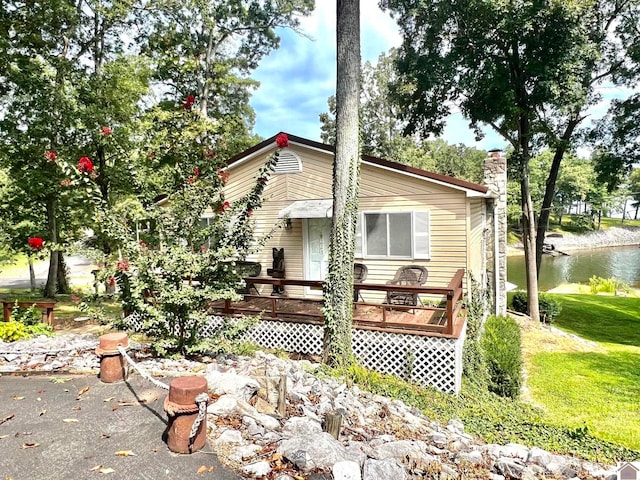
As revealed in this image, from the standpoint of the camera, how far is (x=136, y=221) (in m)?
4.58

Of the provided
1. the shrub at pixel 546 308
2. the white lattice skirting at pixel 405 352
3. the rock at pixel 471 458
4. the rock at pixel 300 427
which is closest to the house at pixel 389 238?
the white lattice skirting at pixel 405 352

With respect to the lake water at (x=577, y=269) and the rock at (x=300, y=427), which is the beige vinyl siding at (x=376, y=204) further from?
the lake water at (x=577, y=269)

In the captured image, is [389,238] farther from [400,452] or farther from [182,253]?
[400,452]

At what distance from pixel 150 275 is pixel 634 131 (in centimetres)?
1505

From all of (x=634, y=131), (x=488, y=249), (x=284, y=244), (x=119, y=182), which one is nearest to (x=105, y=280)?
(x=284, y=244)

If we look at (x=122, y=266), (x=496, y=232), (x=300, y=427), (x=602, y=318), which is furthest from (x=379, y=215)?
(x=602, y=318)

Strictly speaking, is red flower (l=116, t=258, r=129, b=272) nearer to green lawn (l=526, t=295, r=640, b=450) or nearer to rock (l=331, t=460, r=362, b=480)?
rock (l=331, t=460, r=362, b=480)

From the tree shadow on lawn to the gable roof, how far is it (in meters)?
7.07

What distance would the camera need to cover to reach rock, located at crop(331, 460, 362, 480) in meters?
2.39

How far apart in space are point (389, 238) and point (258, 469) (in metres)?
7.01

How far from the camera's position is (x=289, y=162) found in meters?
9.83

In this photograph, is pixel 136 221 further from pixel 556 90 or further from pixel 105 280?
pixel 556 90

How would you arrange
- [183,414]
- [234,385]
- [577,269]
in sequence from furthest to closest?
[577,269] < [234,385] < [183,414]

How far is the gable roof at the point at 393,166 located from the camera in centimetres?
791
